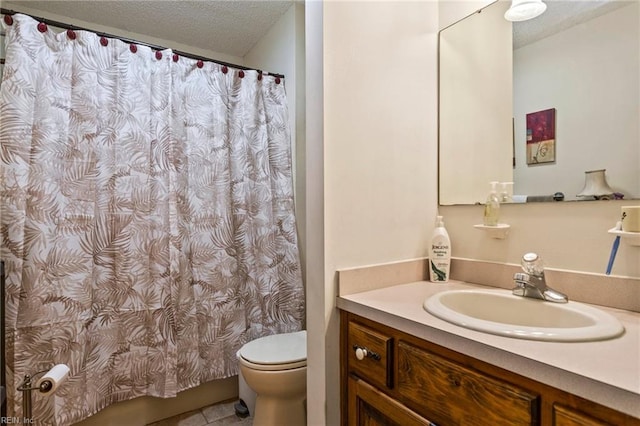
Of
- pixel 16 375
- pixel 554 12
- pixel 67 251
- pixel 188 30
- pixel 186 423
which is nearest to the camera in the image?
pixel 554 12

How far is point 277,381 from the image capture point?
155 cm

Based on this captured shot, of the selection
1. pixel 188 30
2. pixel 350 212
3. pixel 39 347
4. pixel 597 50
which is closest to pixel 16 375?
pixel 39 347

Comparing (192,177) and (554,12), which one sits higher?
(554,12)

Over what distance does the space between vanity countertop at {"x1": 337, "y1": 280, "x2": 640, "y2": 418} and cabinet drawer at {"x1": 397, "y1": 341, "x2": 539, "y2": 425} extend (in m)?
0.05

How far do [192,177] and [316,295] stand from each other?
121cm

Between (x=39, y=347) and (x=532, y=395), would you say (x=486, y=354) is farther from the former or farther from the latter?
(x=39, y=347)

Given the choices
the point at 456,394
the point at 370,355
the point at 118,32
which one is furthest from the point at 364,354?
the point at 118,32

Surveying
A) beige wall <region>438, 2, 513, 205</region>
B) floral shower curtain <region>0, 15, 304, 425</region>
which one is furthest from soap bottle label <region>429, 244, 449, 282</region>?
floral shower curtain <region>0, 15, 304, 425</region>

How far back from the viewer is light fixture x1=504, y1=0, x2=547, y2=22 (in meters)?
1.21

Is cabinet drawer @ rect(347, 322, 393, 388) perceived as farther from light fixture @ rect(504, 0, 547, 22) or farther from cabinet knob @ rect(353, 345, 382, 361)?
light fixture @ rect(504, 0, 547, 22)

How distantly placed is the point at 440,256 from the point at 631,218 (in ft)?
1.95

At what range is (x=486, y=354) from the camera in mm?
736

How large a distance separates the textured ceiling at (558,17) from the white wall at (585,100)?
0.02 meters

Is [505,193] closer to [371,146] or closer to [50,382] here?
[371,146]
